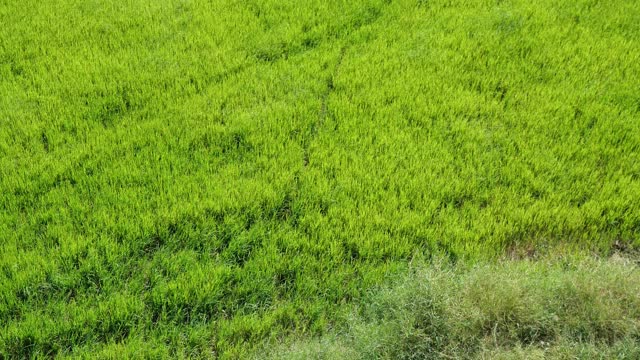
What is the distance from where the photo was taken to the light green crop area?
3.43 m

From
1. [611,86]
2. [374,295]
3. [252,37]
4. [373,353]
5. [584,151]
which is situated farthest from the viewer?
[252,37]

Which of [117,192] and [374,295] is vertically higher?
[117,192]

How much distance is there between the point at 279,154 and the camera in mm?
4254

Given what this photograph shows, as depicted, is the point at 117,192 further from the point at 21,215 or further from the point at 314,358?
the point at 314,358

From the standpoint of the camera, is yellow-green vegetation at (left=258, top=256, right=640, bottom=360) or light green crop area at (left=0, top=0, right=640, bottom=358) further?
light green crop area at (left=0, top=0, right=640, bottom=358)

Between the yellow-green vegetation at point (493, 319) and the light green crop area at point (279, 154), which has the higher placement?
the light green crop area at point (279, 154)

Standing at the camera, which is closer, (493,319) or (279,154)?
(493,319)

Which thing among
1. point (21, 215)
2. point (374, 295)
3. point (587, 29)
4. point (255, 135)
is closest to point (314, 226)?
point (374, 295)

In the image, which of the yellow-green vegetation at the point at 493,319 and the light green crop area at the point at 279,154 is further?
the light green crop area at the point at 279,154

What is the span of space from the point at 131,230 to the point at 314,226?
1.10 m

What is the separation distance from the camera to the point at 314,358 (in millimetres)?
3127

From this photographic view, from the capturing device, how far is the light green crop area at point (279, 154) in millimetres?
3426

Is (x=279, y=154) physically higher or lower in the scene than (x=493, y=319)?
higher

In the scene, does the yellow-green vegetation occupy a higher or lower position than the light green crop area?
lower
